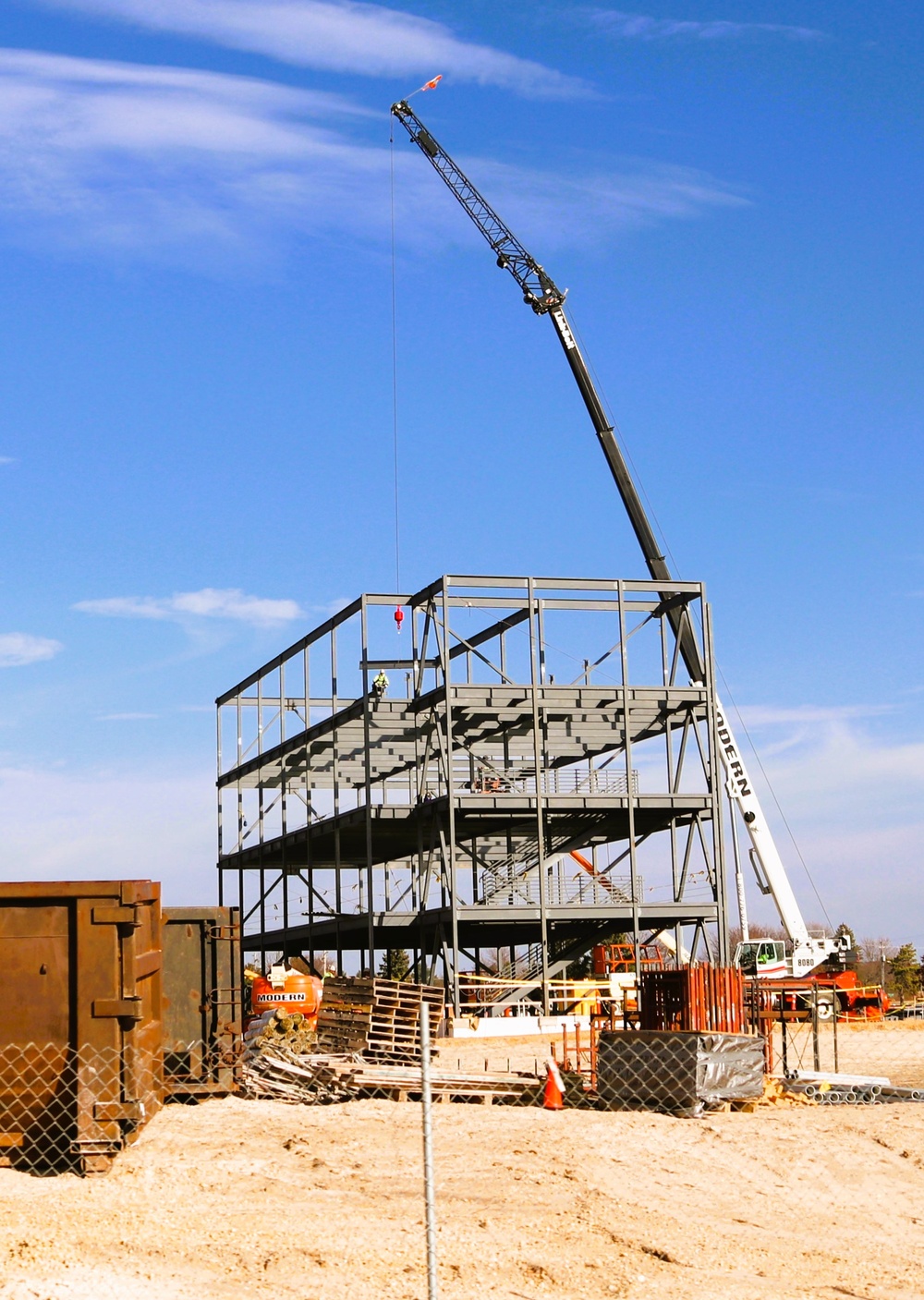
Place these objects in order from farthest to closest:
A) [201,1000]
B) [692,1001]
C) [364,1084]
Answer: [692,1001]
[364,1084]
[201,1000]

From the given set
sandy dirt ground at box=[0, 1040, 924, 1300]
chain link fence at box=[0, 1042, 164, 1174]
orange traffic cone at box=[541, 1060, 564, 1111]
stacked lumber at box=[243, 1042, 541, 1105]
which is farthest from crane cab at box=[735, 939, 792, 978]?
chain link fence at box=[0, 1042, 164, 1174]

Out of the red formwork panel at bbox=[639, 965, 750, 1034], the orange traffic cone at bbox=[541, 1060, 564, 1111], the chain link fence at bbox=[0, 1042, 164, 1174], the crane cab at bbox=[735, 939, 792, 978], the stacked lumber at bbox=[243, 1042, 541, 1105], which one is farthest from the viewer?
the crane cab at bbox=[735, 939, 792, 978]

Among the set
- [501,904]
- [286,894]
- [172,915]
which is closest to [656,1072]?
[172,915]

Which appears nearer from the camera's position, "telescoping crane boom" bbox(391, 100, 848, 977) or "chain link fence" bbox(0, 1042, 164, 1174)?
"chain link fence" bbox(0, 1042, 164, 1174)

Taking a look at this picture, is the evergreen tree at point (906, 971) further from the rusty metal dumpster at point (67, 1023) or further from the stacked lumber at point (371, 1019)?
the rusty metal dumpster at point (67, 1023)

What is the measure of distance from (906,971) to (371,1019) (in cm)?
8066

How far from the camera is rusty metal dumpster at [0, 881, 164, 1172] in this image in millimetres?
11719

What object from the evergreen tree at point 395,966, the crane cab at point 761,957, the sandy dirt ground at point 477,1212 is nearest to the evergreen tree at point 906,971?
the evergreen tree at point 395,966

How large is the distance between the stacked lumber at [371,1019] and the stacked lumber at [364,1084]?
3516 millimetres

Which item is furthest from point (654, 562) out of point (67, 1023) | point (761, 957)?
point (67, 1023)

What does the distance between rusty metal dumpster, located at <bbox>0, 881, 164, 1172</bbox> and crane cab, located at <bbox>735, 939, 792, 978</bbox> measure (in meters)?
38.0

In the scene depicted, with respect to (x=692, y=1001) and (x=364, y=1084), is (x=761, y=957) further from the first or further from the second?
(x=364, y=1084)

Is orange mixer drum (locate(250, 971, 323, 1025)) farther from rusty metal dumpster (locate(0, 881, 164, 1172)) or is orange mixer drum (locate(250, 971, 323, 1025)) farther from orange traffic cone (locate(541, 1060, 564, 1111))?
rusty metal dumpster (locate(0, 881, 164, 1172))

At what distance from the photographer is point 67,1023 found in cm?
1181
